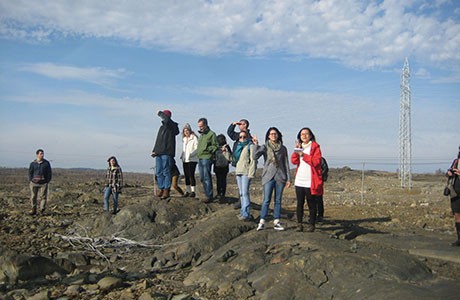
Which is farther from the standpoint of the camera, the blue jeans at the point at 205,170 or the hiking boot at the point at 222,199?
the hiking boot at the point at 222,199

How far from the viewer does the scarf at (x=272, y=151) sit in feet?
27.0

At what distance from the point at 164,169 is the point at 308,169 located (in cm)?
433

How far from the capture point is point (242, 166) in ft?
28.9

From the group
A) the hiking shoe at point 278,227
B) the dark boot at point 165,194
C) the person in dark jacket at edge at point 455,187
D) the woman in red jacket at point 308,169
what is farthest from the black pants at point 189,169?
the person in dark jacket at edge at point 455,187

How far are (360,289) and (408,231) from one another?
5.27 meters

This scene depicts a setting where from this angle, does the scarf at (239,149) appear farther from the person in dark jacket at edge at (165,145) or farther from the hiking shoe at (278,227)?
the person in dark jacket at edge at (165,145)

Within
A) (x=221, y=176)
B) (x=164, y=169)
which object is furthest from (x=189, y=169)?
(x=221, y=176)

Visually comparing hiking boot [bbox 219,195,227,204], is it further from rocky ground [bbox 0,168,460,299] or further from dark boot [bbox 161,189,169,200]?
dark boot [bbox 161,189,169,200]

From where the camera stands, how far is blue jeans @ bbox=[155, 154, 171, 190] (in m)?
10.8

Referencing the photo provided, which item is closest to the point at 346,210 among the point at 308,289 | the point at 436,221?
the point at 436,221

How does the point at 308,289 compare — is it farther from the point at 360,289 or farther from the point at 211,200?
the point at 211,200

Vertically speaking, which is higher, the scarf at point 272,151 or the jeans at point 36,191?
the scarf at point 272,151

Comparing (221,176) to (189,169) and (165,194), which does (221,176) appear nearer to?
(189,169)

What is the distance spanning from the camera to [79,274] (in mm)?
8047
